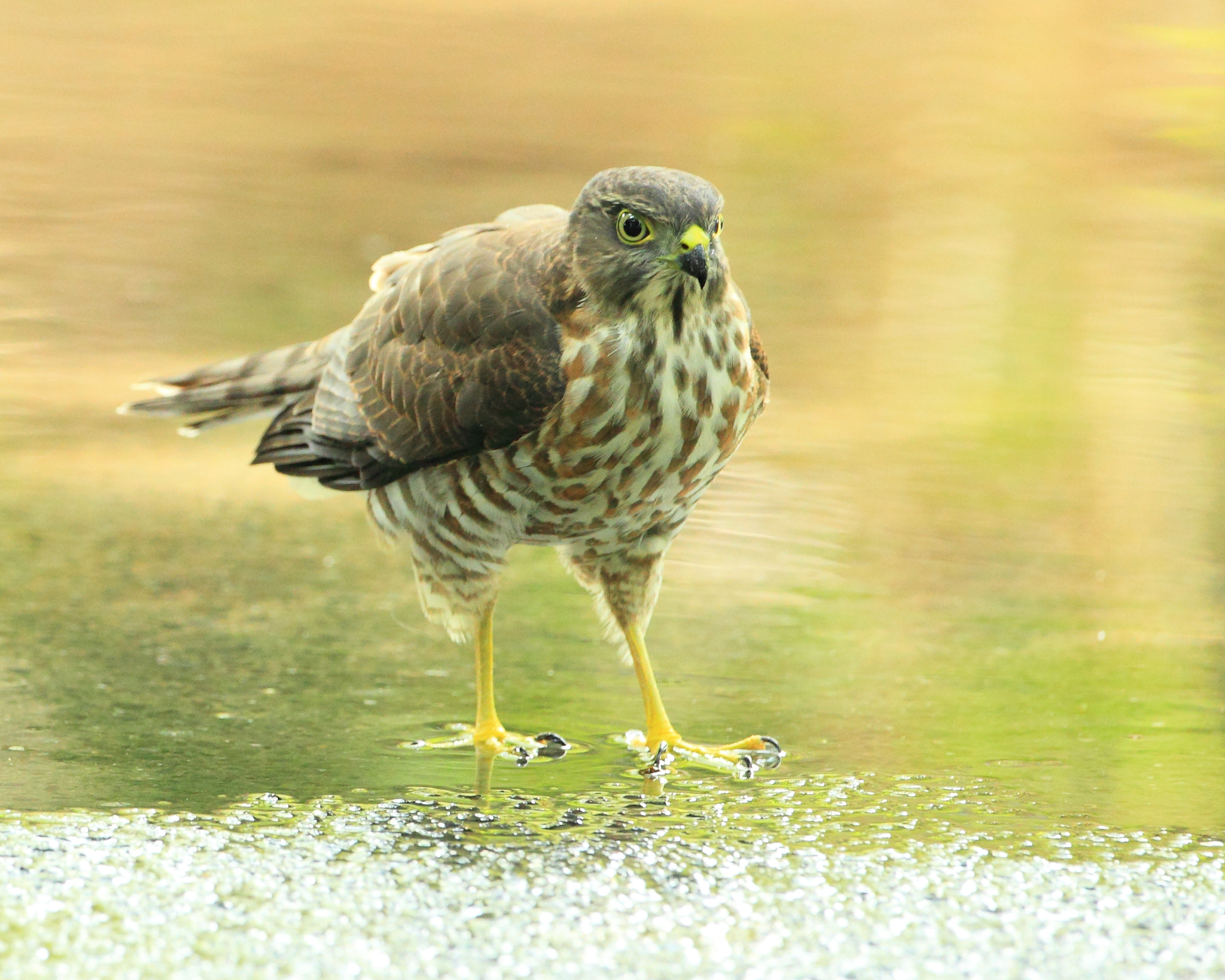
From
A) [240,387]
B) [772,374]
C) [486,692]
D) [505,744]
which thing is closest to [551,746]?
[505,744]

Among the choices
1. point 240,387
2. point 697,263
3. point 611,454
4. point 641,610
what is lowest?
point 641,610

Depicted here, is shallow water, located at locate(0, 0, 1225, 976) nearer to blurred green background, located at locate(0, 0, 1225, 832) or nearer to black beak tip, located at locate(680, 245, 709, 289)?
blurred green background, located at locate(0, 0, 1225, 832)

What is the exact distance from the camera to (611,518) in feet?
11.6

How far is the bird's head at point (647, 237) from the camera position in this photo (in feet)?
10.7

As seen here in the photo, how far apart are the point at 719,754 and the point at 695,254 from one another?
107 cm

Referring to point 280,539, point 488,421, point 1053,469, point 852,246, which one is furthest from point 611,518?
point 852,246

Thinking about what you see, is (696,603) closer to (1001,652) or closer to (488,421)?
(1001,652)

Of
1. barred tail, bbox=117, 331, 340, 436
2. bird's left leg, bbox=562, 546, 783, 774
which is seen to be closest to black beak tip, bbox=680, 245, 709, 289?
bird's left leg, bbox=562, 546, 783, 774

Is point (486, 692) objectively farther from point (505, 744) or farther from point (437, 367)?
point (437, 367)

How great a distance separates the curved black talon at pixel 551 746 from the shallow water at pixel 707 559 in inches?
2.9

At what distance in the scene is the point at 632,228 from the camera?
3342 millimetres

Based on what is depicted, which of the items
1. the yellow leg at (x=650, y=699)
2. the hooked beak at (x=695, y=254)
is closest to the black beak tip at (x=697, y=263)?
the hooked beak at (x=695, y=254)

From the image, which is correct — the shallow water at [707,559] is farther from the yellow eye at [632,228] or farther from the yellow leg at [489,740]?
the yellow eye at [632,228]

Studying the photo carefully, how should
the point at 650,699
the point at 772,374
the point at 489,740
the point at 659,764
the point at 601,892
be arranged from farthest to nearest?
the point at 772,374 < the point at 650,699 < the point at 489,740 < the point at 659,764 < the point at 601,892
